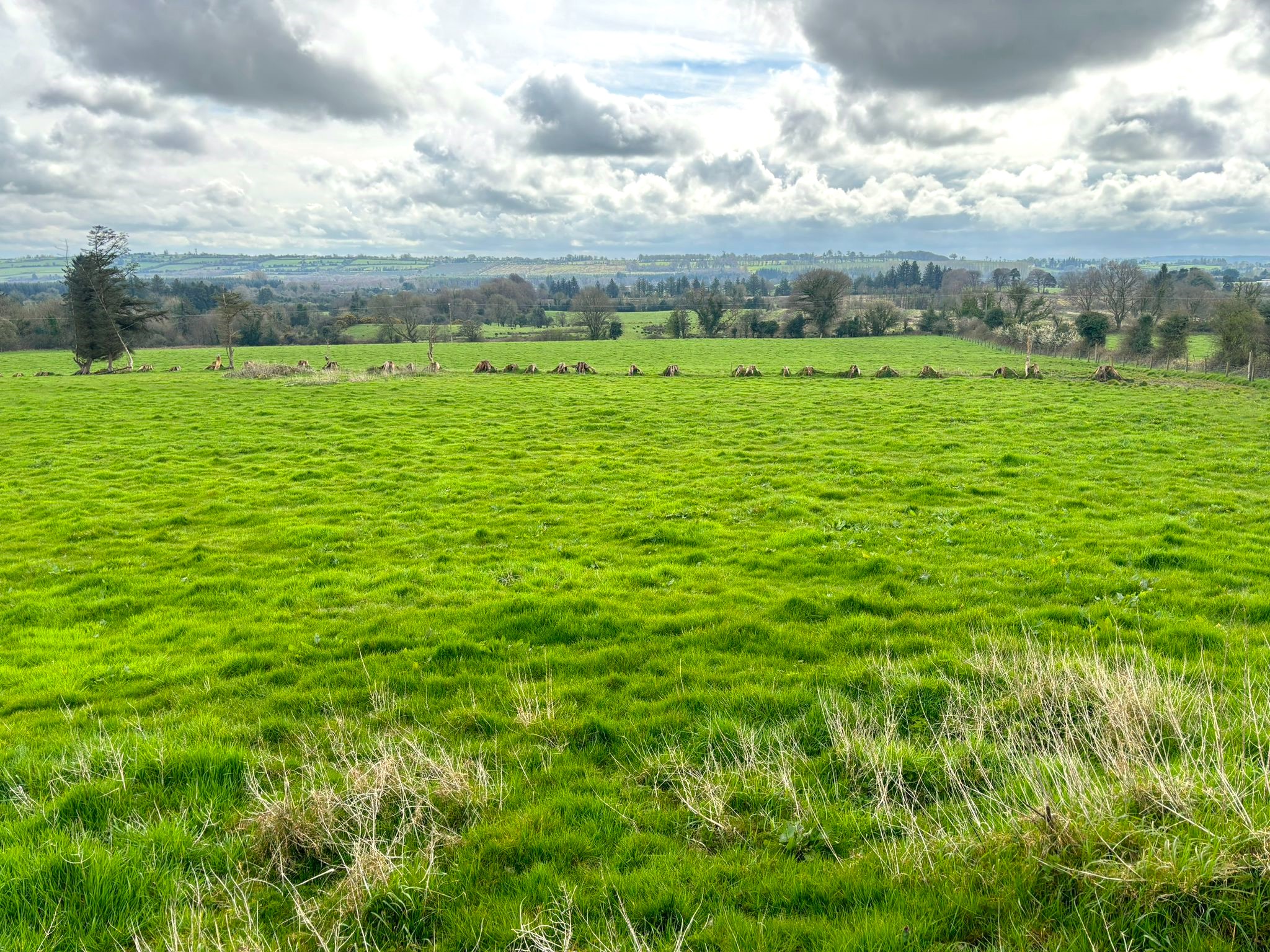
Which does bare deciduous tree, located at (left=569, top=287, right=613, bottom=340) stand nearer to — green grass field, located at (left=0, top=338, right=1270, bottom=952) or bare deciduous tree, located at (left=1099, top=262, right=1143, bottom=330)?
bare deciduous tree, located at (left=1099, top=262, right=1143, bottom=330)

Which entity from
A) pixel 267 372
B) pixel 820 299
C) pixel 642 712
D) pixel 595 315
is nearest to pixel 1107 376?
pixel 642 712

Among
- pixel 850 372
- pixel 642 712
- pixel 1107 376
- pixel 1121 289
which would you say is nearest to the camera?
pixel 642 712

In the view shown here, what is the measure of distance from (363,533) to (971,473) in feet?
45.6

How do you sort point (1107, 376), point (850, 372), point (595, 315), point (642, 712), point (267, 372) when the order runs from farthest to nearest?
point (595, 315) < point (267, 372) < point (850, 372) < point (1107, 376) < point (642, 712)

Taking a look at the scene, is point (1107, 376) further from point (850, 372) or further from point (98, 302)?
point (98, 302)

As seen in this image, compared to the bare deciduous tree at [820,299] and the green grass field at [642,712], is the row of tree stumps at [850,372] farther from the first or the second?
the bare deciduous tree at [820,299]

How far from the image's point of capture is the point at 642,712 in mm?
6117

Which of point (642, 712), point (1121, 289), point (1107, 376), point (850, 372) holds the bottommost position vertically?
point (642, 712)

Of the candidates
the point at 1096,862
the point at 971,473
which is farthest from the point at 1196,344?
the point at 1096,862

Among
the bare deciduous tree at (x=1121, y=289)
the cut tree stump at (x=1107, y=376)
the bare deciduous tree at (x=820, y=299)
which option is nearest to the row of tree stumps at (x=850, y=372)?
the cut tree stump at (x=1107, y=376)

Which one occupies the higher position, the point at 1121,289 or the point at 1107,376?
the point at 1121,289

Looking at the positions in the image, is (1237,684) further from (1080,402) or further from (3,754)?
(1080,402)

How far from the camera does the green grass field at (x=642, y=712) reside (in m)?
3.69

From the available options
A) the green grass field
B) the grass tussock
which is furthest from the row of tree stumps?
the green grass field
